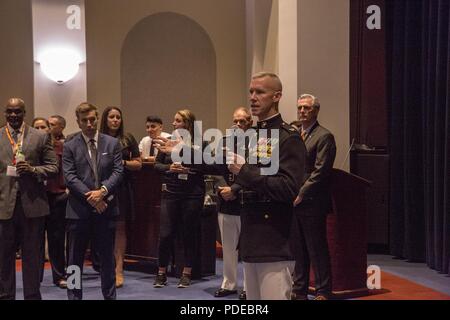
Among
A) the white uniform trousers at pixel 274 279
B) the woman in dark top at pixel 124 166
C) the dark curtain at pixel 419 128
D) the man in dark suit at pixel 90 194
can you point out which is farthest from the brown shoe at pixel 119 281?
the dark curtain at pixel 419 128

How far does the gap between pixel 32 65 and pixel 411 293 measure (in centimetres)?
487

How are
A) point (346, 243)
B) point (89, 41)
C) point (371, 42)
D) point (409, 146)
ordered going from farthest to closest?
point (89, 41), point (371, 42), point (409, 146), point (346, 243)

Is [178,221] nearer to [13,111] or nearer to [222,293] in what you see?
[222,293]

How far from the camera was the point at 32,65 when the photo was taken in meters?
7.51

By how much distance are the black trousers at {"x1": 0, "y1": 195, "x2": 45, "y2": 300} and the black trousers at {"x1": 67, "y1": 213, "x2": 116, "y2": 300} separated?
0.22 meters

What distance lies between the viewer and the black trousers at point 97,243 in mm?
4500

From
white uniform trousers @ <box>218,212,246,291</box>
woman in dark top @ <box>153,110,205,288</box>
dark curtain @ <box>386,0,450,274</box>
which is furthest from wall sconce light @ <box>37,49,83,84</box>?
dark curtain @ <box>386,0,450,274</box>

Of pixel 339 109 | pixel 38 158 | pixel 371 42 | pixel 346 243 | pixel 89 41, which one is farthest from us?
pixel 89 41

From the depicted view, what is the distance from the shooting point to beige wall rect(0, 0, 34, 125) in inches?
295

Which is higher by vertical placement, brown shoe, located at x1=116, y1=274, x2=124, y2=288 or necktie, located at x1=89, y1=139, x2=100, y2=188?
necktie, located at x1=89, y1=139, x2=100, y2=188

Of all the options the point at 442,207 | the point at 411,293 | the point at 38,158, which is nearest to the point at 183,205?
the point at 38,158

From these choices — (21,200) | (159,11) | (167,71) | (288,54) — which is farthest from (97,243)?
(159,11)

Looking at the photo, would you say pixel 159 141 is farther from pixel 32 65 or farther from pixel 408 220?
pixel 32 65

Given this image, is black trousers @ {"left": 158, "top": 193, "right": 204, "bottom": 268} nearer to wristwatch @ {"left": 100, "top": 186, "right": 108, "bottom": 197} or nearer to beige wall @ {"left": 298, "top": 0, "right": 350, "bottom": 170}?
wristwatch @ {"left": 100, "top": 186, "right": 108, "bottom": 197}
